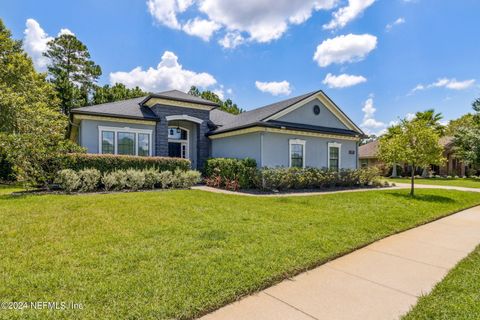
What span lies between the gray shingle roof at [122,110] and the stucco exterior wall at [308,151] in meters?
7.16

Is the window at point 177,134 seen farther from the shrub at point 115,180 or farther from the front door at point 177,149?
the shrub at point 115,180

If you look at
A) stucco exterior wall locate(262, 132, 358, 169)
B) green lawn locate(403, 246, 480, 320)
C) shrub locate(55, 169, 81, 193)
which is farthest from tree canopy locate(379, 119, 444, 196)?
shrub locate(55, 169, 81, 193)

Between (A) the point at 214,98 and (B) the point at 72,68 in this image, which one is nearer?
(B) the point at 72,68

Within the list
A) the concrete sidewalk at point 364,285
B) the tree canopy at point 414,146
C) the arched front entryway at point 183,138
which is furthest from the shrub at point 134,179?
the tree canopy at point 414,146

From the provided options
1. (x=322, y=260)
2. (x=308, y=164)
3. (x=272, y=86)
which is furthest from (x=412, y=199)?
(x=272, y=86)

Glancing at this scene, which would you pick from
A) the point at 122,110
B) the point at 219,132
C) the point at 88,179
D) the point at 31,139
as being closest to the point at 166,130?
the point at 122,110

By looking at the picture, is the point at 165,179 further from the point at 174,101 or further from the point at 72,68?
the point at 72,68

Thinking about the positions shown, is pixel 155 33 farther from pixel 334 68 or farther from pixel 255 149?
pixel 334 68

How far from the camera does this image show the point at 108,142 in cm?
1474

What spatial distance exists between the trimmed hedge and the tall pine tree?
20.1 meters

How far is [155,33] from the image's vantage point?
16172 mm

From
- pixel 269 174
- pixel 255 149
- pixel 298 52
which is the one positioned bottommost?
pixel 269 174

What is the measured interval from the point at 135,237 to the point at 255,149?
1001cm

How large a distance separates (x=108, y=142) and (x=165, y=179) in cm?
468
